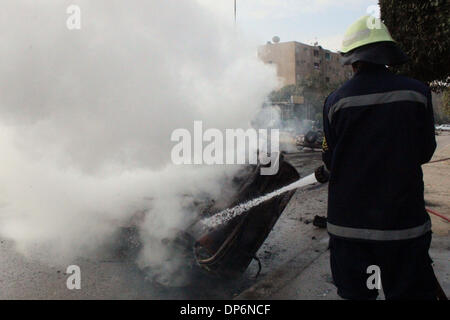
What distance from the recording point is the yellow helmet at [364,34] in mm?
1887

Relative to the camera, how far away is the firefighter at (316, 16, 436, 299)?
1.72 meters

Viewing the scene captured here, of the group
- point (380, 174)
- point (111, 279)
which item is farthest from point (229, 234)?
point (380, 174)

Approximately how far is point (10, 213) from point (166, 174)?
293cm

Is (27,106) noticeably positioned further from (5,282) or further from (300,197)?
(300,197)

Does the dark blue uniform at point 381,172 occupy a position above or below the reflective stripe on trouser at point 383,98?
below

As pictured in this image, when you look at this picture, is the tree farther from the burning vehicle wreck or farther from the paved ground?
the burning vehicle wreck

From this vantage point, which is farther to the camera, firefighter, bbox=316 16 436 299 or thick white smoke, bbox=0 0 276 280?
Answer: thick white smoke, bbox=0 0 276 280

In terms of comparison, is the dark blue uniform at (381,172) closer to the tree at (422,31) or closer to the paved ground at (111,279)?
the paved ground at (111,279)

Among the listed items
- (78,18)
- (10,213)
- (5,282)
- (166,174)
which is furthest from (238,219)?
(10,213)

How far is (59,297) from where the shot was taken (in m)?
3.12
